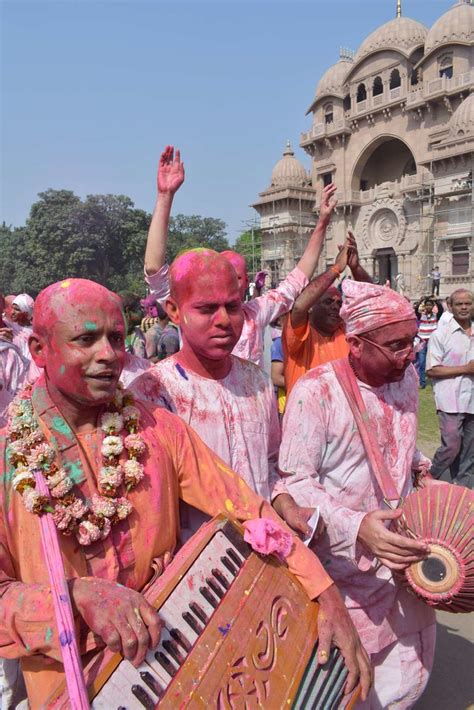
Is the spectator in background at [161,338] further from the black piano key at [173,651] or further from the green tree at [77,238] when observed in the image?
the green tree at [77,238]

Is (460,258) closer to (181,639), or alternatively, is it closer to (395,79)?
(395,79)

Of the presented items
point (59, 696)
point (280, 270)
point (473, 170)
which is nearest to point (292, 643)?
point (59, 696)

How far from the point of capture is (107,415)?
180cm

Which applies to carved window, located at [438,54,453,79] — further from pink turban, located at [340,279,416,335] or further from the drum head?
the drum head

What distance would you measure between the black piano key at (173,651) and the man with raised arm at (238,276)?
2094mm

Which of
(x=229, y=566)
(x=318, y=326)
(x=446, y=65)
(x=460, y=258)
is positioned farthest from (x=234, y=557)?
(x=446, y=65)

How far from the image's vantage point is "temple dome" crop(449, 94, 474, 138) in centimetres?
3050

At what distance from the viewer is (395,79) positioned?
37688 mm

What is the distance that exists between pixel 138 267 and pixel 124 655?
57.8m

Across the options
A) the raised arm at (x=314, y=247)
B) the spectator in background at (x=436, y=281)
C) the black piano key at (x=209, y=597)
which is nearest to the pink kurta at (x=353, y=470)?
the black piano key at (x=209, y=597)

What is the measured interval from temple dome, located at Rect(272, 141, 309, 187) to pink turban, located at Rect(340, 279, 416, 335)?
42.1 metres

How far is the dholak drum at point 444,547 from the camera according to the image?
2.11m

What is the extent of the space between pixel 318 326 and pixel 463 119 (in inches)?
1278

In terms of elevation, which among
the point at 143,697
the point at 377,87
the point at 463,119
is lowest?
the point at 143,697
